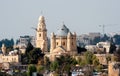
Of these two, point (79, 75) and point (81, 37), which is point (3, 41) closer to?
point (81, 37)

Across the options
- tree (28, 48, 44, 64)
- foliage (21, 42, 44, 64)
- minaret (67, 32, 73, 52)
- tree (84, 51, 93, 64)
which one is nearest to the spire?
minaret (67, 32, 73, 52)

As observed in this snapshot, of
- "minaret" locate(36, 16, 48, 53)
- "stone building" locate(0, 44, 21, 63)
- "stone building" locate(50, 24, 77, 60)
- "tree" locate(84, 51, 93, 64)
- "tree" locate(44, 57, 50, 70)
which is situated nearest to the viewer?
"tree" locate(44, 57, 50, 70)

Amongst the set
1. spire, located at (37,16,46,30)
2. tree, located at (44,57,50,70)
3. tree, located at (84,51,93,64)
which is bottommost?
tree, located at (44,57,50,70)

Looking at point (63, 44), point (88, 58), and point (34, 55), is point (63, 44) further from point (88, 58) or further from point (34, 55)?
point (88, 58)

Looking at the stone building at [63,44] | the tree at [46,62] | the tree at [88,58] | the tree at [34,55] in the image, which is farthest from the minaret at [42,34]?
the tree at [88,58]

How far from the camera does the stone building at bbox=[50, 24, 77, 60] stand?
199 ft

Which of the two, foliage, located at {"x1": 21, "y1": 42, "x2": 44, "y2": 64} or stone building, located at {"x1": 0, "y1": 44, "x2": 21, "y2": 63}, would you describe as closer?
foliage, located at {"x1": 21, "y1": 42, "x2": 44, "y2": 64}

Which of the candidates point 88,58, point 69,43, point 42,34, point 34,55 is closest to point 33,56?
point 34,55

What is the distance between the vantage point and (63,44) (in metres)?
61.5

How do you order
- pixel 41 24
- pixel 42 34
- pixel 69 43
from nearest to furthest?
pixel 69 43, pixel 41 24, pixel 42 34

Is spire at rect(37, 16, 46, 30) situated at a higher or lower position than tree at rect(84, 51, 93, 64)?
higher

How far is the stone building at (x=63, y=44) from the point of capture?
60781 millimetres

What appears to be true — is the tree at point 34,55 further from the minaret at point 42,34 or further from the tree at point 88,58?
the minaret at point 42,34

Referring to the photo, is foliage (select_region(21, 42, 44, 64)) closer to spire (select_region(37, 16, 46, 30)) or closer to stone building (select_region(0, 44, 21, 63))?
stone building (select_region(0, 44, 21, 63))
